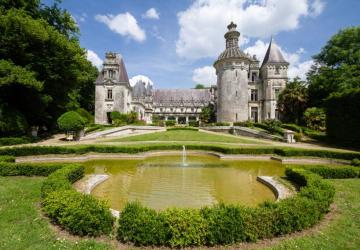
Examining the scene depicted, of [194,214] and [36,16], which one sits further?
[36,16]

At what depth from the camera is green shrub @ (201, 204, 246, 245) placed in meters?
5.16

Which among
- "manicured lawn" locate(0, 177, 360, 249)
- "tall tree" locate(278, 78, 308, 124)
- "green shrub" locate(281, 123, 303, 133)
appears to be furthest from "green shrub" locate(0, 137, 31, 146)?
"tall tree" locate(278, 78, 308, 124)

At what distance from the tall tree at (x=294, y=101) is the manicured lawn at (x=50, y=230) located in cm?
3116

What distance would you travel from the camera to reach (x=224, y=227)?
518cm

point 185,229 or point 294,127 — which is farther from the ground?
point 294,127

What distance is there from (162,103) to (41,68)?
53916mm

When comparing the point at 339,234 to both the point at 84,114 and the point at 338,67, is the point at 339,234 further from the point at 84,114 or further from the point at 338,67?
the point at 84,114

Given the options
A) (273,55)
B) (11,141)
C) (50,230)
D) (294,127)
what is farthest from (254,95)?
(50,230)

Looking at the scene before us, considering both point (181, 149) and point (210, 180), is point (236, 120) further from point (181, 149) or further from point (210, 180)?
point (210, 180)

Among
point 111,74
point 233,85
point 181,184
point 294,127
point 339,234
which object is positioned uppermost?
point 111,74

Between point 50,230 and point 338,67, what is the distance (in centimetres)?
4271

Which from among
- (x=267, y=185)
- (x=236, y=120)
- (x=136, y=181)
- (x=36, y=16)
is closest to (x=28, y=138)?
(x=36, y=16)

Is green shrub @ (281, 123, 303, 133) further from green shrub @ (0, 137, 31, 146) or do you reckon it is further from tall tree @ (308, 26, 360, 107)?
green shrub @ (0, 137, 31, 146)

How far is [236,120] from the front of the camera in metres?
45.4
